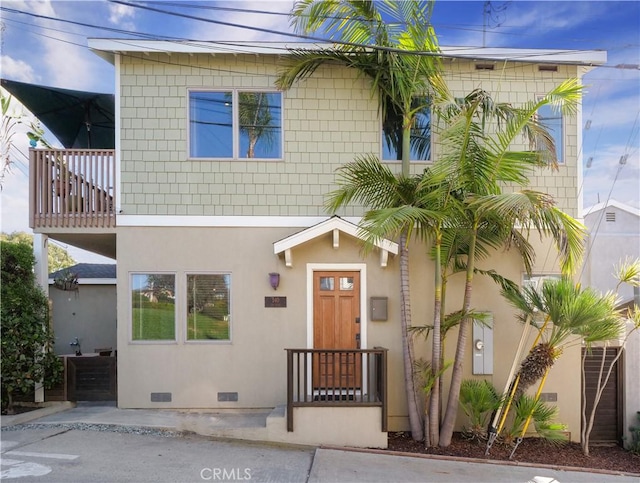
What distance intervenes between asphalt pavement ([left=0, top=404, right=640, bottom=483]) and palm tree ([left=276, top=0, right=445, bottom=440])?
1165mm

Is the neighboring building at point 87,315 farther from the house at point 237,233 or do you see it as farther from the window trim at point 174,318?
the window trim at point 174,318

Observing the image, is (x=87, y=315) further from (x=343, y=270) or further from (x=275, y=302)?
(x=343, y=270)

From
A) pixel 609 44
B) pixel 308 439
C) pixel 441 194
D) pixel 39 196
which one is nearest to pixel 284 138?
pixel 441 194

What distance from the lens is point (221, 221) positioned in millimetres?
7004

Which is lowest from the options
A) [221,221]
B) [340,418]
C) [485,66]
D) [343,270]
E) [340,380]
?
[340,418]

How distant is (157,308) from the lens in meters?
7.02

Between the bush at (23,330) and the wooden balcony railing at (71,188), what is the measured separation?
66 centimetres

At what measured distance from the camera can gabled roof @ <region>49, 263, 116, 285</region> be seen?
1120 centimetres

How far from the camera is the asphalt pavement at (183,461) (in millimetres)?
4738

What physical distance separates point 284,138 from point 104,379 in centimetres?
486

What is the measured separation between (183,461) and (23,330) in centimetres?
335

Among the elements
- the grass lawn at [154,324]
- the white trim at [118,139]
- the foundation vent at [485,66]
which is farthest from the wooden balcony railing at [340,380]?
the foundation vent at [485,66]

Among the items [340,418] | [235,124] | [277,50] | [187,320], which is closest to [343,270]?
[340,418]

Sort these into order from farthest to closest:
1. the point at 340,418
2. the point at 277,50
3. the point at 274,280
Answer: the point at 274,280, the point at 277,50, the point at 340,418
